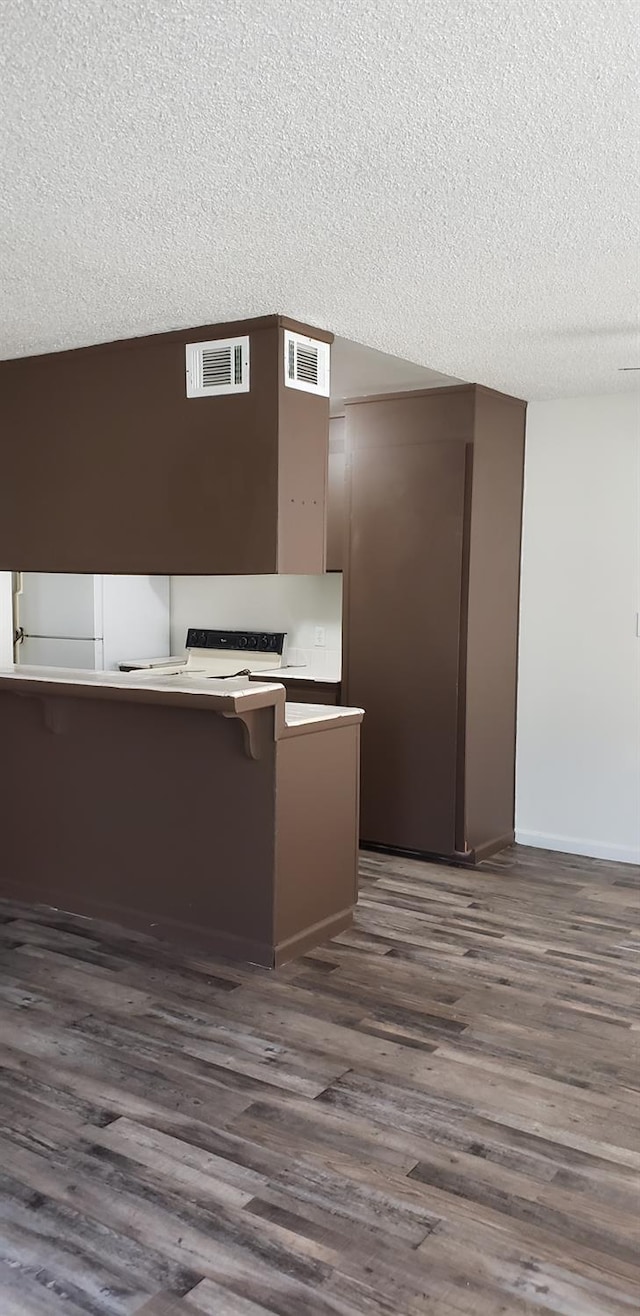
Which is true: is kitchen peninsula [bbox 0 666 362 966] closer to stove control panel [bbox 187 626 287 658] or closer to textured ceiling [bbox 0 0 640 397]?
textured ceiling [bbox 0 0 640 397]

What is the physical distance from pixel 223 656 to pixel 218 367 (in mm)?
2924

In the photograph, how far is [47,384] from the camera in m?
4.28

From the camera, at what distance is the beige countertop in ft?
11.6

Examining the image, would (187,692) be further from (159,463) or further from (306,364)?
(306,364)

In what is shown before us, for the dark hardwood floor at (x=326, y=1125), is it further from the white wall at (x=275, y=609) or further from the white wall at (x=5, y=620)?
the white wall at (x=275, y=609)

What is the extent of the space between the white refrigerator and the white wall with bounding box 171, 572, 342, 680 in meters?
0.21

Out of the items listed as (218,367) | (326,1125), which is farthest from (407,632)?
(326,1125)

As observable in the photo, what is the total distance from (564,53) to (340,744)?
2.64 metres

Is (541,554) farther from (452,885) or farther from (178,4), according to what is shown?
(178,4)

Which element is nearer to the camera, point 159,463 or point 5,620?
point 159,463

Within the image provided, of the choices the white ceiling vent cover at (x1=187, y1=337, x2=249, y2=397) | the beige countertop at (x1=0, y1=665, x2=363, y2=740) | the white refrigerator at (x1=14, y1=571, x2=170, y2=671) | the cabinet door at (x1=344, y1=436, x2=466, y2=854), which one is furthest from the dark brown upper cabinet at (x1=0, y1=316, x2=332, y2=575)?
the white refrigerator at (x1=14, y1=571, x2=170, y2=671)

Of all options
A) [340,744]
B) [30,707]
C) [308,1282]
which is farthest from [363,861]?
[308,1282]

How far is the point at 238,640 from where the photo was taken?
21.0 feet

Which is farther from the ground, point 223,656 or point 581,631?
point 581,631
